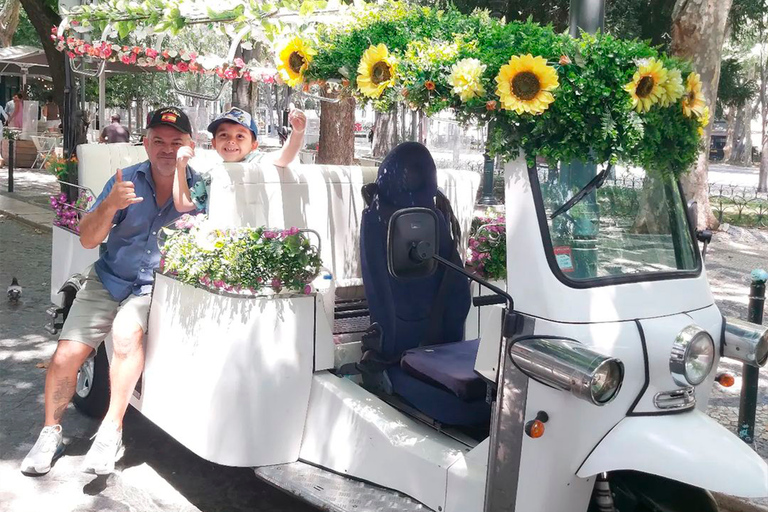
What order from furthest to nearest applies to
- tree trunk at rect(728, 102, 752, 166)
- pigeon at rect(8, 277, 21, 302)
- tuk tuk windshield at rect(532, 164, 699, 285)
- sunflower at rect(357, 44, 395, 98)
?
tree trunk at rect(728, 102, 752, 166) < pigeon at rect(8, 277, 21, 302) < sunflower at rect(357, 44, 395, 98) < tuk tuk windshield at rect(532, 164, 699, 285)

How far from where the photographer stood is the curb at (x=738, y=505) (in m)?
4.08

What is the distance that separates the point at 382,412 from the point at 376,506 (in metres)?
0.40

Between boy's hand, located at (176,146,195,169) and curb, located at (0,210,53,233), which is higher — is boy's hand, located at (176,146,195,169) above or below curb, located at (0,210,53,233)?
above

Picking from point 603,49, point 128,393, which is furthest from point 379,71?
point 128,393

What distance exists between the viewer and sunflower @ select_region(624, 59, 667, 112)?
276cm

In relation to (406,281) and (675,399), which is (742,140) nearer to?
(406,281)

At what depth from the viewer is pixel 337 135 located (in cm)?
946

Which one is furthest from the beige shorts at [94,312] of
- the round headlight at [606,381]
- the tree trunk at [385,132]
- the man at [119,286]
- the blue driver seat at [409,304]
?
the round headlight at [606,381]

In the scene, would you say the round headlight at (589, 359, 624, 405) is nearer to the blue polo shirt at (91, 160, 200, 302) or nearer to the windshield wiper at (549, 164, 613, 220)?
the windshield wiper at (549, 164, 613, 220)

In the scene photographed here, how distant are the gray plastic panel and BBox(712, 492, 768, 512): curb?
1.90 meters

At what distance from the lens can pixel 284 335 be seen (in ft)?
11.9

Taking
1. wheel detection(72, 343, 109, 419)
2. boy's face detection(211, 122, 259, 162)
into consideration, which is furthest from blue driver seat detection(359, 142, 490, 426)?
wheel detection(72, 343, 109, 419)

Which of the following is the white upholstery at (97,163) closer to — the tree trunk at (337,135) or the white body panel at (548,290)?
the tree trunk at (337,135)

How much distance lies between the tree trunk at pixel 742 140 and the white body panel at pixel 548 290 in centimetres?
4615
